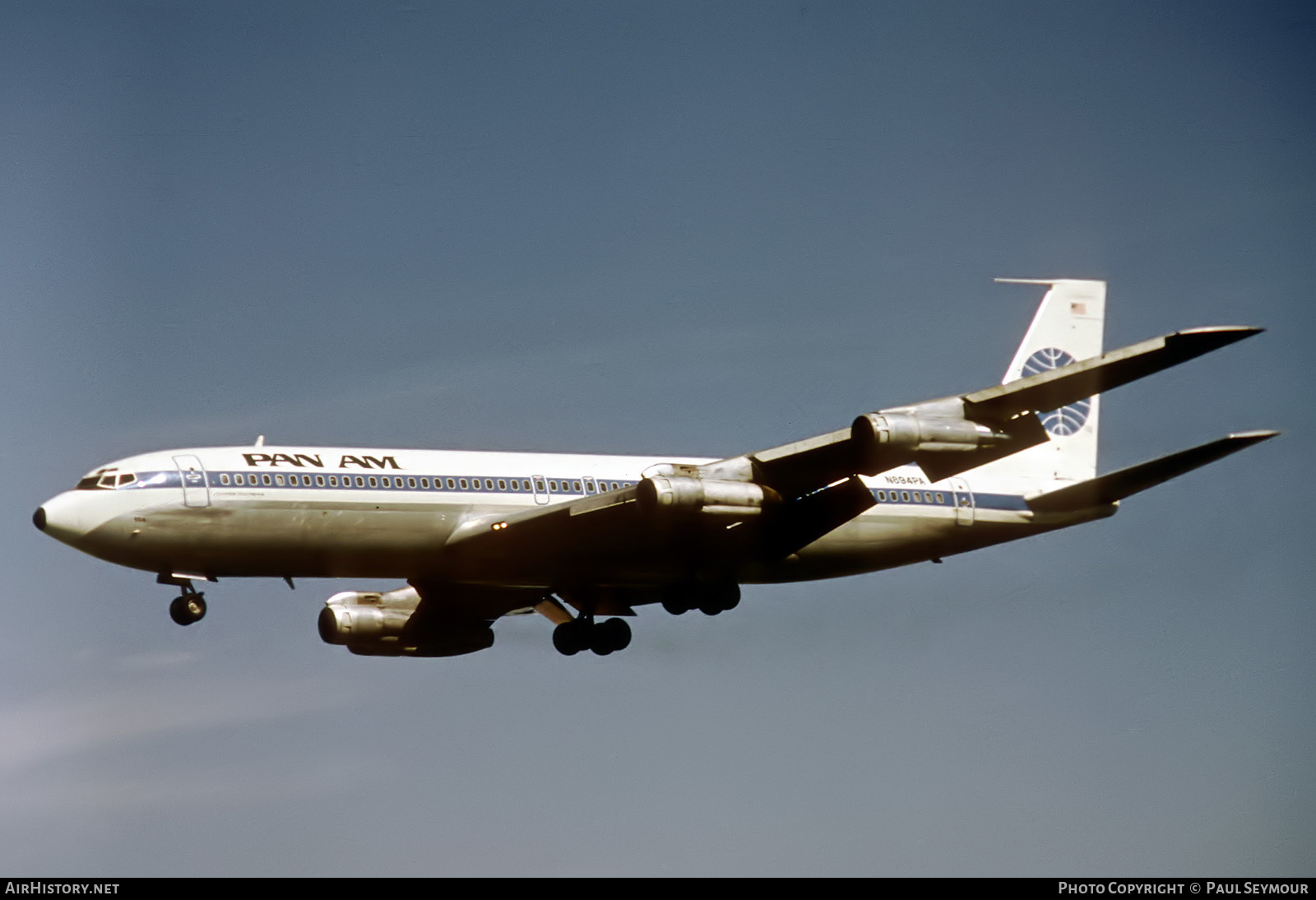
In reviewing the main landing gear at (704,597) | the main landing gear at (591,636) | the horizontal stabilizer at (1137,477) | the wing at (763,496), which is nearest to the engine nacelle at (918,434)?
the wing at (763,496)

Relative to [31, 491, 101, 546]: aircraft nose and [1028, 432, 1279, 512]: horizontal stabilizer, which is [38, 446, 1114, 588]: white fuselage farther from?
[1028, 432, 1279, 512]: horizontal stabilizer

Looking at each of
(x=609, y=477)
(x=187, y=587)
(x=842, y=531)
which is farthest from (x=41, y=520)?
(x=842, y=531)

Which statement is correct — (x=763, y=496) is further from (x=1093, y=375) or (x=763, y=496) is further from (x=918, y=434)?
(x=1093, y=375)

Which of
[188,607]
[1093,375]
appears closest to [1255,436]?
[1093,375]

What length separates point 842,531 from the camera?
59.8 m

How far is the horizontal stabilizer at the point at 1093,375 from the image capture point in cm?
4744

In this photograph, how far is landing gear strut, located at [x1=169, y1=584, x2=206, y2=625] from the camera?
5397cm

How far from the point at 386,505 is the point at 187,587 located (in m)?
A: 6.22

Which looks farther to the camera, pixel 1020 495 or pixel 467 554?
pixel 1020 495

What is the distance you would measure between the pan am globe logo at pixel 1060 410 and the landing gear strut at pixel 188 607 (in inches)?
1175

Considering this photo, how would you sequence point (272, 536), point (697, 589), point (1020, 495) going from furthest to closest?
1. point (1020, 495)
2. point (697, 589)
3. point (272, 536)
